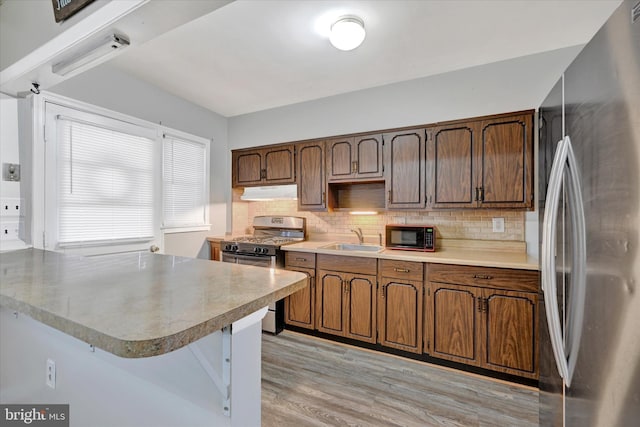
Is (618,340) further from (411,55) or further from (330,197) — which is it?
(330,197)

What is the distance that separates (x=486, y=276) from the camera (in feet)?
6.95

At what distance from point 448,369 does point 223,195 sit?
10.7 feet

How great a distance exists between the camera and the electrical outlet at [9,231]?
193cm

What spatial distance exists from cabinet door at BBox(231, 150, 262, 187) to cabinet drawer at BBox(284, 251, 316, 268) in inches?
46.3

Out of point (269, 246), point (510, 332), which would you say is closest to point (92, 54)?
point (269, 246)

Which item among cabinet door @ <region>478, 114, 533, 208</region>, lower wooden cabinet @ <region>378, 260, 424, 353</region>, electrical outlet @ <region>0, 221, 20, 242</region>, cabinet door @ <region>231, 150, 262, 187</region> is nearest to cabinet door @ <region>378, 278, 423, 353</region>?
lower wooden cabinet @ <region>378, 260, 424, 353</region>

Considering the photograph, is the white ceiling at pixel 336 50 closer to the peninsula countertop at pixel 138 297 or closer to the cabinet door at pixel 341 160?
the cabinet door at pixel 341 160

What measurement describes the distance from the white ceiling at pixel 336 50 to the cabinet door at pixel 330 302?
199cm

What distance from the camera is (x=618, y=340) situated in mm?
798

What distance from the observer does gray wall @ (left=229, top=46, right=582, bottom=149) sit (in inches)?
92.3

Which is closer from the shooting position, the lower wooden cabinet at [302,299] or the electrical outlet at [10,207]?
the electrical outlet at [10,207]

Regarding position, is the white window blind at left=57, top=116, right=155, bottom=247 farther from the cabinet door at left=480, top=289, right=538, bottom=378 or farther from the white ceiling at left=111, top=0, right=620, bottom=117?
the cabinet door at left=480, top=289, right=538, bottom=378

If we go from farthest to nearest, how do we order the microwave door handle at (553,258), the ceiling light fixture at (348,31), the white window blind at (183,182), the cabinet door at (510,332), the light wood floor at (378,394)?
the white window blind at (183,182)
the cabinet door at (510,332)
the ceiling light fixture at (348,31)
the light wood floor at (378,394)
the microwave door handle at (553,258)

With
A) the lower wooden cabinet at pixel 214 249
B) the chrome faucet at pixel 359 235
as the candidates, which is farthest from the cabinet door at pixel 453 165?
the lower wooden cabinet at pixel 214 249
